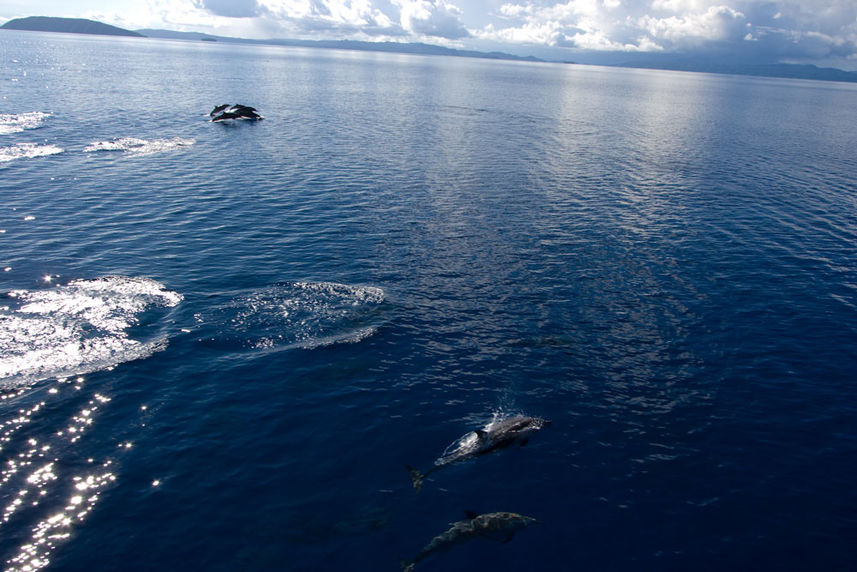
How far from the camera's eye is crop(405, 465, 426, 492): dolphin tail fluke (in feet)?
75.9

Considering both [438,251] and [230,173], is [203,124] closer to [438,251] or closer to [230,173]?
[230,173]

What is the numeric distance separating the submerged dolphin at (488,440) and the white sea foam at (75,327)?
1932 cm

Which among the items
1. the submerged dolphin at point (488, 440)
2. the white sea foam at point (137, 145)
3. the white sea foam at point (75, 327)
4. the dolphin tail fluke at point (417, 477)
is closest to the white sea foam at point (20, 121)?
the white sea foam at point (137, 145)

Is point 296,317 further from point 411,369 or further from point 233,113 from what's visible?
point 233,113

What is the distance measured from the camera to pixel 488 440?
25.3 metres

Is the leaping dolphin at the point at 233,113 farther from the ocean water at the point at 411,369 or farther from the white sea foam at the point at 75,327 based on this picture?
the white sea foam at the point at 75,327

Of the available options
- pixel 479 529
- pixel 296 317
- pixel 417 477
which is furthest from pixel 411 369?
pixel 479 529

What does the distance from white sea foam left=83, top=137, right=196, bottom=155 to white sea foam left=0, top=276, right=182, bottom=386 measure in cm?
5085

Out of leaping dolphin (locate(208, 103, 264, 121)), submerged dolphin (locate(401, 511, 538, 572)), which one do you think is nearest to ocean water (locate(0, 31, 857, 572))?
submerged dolphin (locate(401, 511, 538, 572))

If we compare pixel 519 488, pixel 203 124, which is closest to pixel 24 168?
pixel 203 124

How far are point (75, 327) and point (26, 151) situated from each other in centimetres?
6151

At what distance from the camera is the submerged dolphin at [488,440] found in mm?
24391

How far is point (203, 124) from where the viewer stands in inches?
4122

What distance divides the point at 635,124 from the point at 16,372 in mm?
135602
